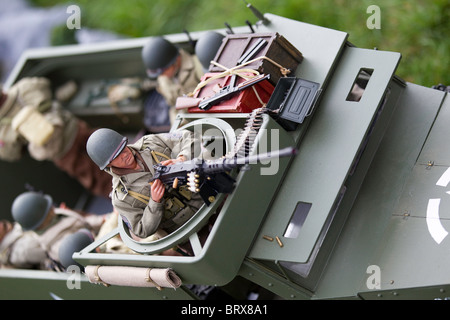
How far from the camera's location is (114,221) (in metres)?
5.28

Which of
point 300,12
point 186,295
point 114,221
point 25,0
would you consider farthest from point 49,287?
point 25,0

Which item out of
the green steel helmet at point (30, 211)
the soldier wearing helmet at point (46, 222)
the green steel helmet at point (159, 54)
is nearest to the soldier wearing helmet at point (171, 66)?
the green steel helmet at point (159, 54)

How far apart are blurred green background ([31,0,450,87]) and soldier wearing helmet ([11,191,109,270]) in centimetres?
323

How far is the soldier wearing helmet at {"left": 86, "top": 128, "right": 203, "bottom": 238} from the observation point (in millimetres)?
4133

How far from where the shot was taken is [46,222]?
584 centimetres

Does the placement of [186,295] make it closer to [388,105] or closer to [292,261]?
[292,261]

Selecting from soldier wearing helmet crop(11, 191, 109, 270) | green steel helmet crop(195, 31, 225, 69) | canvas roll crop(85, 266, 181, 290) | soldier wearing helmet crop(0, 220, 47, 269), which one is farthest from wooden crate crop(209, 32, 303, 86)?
soldier wearing helmet crop(0, 220, 47, 269)

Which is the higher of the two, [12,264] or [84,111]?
[84,111]

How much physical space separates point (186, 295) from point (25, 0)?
820cm

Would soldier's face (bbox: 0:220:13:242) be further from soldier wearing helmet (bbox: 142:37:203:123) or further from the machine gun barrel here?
the machine gun barrel

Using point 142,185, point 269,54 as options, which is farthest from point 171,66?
point 142,185

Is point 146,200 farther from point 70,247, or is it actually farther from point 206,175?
point 70,247

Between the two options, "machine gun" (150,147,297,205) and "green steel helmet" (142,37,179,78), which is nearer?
"machine gun" (150,147,297,205)

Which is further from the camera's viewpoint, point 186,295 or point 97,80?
point 97,80
